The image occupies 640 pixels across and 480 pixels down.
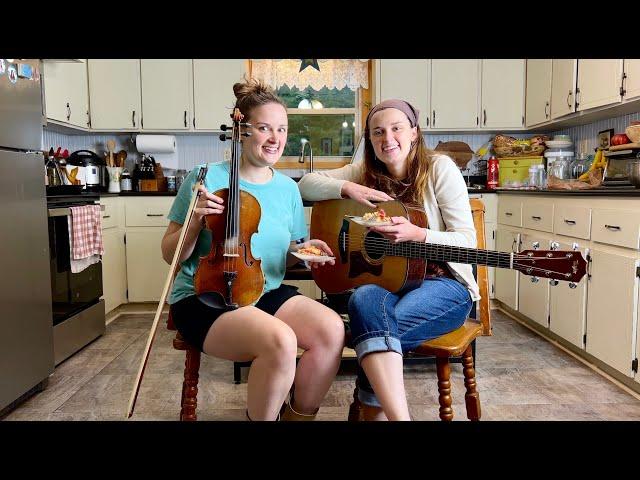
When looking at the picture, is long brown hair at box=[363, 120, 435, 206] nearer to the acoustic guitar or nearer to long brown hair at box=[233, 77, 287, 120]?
the acoustic guitar

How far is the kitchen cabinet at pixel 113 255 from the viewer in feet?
11.4

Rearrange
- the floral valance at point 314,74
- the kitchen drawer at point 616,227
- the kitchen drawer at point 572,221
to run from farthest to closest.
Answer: the floral valance at point 314,74, the kitchen drawer at point 572,221, the kitchen drawer at point 616,227

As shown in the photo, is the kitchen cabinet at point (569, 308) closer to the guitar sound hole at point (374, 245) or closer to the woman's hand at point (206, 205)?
the guitar sound hole at point (374, 245)

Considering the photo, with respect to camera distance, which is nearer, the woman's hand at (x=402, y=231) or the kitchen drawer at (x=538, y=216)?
the woman's hand at (x=402, y=231)

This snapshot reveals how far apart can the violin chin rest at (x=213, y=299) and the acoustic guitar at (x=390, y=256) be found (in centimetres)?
36

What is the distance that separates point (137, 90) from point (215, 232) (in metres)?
3.07

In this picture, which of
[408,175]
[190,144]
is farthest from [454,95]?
[408,175]

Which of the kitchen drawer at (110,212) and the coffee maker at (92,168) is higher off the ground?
the coffee maker at (92,168)

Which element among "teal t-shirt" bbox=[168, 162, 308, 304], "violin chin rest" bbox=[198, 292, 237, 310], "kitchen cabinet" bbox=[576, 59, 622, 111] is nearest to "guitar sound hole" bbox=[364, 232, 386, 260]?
"teal t-shirt" bbox=[168, 162, 308, 304]

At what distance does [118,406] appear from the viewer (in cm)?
212

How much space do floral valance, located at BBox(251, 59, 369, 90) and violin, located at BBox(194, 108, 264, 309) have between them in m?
3.20

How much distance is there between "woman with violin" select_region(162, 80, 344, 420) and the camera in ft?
4.22

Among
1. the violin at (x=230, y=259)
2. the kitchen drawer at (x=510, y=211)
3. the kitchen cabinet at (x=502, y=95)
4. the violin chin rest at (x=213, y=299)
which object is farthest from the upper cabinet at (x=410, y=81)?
the violin chin rest at (x=213, y=299)

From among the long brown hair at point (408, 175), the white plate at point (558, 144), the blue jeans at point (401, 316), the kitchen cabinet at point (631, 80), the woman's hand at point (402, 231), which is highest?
the kitchen cabinet at point (631, 80)
